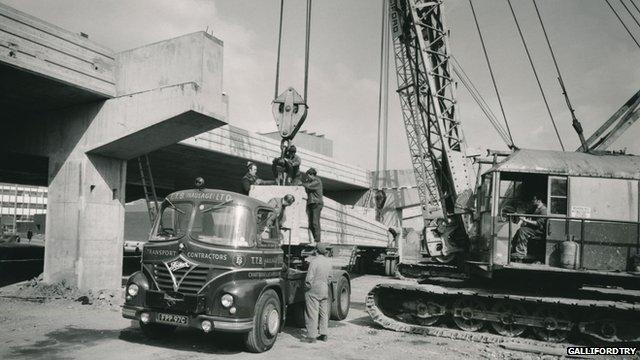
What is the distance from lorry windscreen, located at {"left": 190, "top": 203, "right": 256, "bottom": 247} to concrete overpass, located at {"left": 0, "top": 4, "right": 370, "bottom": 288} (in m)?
4.00

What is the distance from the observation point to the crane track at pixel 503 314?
8.79 m

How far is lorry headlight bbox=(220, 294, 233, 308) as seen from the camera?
6.91m

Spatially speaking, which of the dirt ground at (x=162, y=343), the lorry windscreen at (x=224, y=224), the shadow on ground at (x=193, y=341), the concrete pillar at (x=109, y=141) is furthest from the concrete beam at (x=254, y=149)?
the lorry windscreen at (x=224, y=224)

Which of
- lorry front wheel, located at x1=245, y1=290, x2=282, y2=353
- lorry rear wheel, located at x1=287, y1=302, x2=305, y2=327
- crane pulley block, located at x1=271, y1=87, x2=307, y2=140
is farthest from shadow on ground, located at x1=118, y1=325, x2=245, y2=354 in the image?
crane pulley block, located at x1=271, y1=87, x2=307, y2=140

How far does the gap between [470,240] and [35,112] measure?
12172mm

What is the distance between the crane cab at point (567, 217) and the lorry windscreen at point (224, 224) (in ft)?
16.5

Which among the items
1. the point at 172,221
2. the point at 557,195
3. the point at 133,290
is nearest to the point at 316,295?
the point at 172,221

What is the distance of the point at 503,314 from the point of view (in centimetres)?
930

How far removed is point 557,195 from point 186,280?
737 centimetres

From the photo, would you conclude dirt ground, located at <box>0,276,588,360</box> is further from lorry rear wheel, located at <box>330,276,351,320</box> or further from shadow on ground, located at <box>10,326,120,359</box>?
lorry rear wheel, located at <box>330,276,351,320</box>

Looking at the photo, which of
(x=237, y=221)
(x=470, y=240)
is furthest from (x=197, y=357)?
(x=470, y=240)

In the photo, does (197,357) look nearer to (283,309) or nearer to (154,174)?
(283,309)

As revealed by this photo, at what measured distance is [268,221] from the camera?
820 centimetres

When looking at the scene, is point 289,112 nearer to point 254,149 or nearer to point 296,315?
point 296,315
